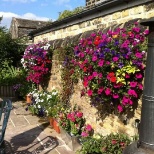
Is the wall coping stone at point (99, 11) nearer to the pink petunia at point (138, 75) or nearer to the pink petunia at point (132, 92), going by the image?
the pink petunia at point (138, 75)

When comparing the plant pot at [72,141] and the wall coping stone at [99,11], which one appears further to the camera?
the plant pot at [72,141]

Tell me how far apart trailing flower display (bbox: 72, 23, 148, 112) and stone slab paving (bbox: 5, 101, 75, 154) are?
5.77ft

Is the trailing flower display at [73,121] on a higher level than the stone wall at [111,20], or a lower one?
lower


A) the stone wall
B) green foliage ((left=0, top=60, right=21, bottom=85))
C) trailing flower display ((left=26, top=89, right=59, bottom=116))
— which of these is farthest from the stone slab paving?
green foliage ((left=0, top=60, right=21, bottom=85))

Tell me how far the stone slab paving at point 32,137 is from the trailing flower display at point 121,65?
5.77 ft

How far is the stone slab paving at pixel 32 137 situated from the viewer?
5.22 m

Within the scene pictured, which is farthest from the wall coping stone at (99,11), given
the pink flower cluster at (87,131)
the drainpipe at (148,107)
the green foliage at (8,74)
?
the green foliage at (8,74)

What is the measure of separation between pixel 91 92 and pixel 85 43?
981mm

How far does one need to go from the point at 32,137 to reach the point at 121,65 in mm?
3192

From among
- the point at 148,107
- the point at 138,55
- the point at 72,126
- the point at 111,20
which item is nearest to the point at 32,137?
the point at 72,126

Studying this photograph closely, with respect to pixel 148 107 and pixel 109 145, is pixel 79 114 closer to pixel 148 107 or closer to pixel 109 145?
pixel 109 145

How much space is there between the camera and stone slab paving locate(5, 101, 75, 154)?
17.1 ft

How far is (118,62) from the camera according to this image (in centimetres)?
389

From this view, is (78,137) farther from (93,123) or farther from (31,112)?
(31,112)
